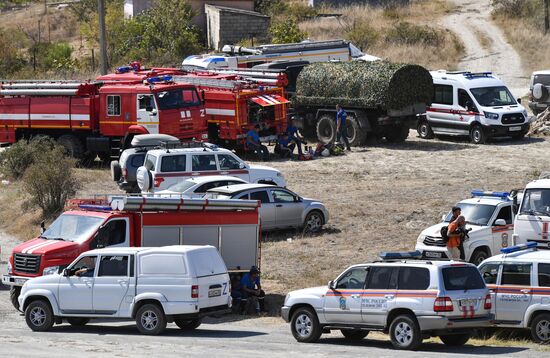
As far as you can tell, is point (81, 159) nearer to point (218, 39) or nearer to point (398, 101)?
point (398, 101)

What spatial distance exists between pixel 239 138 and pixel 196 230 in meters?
15.5

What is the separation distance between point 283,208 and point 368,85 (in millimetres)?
11915

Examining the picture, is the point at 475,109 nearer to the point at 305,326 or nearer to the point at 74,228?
the point at 74,228

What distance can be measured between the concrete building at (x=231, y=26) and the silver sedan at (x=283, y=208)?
3361 centimetres

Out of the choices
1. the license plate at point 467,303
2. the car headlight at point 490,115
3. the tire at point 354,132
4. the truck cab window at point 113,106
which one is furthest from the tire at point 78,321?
the car headlight at point 490,115

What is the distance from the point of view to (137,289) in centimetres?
2064

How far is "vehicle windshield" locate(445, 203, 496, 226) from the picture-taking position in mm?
25344

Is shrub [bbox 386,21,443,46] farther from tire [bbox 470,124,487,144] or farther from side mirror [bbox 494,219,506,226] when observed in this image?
side mirror [bbox 494,219,506,226]

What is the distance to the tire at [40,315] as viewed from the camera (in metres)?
21.3

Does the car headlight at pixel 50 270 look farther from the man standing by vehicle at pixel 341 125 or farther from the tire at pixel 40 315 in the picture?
the man standing by vehicle at pixel 341 125

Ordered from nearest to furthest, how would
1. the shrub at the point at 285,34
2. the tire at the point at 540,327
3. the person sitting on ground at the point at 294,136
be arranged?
the tire at the point at 540,327 → the person sitting on ground at the point at 294,136 → the shrub at the point at 285,34

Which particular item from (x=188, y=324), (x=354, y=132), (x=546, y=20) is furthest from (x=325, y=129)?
(x=546, y=20)

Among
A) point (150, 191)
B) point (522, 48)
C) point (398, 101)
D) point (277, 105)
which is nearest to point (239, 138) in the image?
point (277, 105)

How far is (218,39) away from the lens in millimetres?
62656
